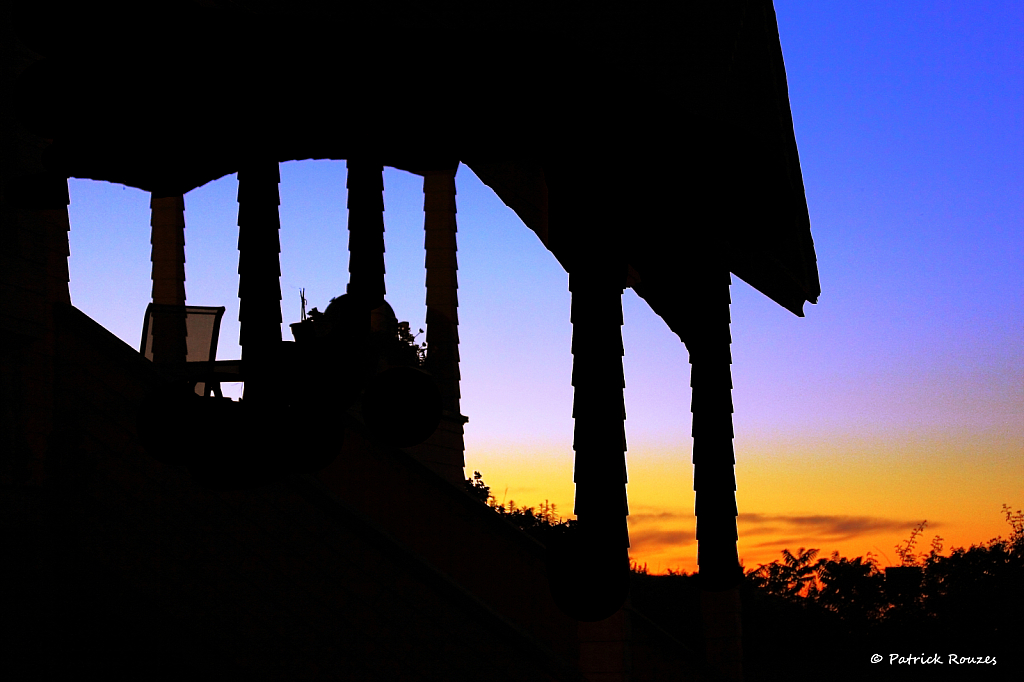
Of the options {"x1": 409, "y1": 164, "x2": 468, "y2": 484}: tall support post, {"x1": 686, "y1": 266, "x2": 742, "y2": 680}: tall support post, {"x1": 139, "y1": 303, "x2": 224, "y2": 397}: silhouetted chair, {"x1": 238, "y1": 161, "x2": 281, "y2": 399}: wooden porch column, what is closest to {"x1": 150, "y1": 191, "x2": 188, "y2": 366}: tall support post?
{"x1": 139, "y1": 303, "x2": 224, "y2": 397}: silhouetted chair

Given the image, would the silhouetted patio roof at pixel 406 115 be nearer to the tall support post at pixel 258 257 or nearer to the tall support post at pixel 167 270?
the tall support post at pixel 258 257

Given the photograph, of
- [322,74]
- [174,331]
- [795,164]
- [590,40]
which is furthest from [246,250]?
[174,331]

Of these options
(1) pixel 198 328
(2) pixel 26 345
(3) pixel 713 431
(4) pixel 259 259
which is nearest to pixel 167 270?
(1) pixel 198 328

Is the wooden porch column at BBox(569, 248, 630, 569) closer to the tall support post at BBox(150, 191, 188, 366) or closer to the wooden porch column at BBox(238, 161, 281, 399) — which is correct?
the wooden porch column at BBox(238, 161, 281, 399)

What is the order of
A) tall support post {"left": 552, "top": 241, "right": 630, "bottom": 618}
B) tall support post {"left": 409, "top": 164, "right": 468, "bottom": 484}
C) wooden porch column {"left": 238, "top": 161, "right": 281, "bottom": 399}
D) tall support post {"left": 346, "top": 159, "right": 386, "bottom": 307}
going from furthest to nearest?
tall support post {"left": 409, "top": 164, "right": 468, "bottom": 484} < tall support post {"left": 346, "top": 159, "right": 386, "bottom": 307} < wooden porch column {"left": 238, "top": 161, "right": 281, "bottom": 399} < tall support post {"left": 552, "top": 241, "right": 630, "bottom": 618}

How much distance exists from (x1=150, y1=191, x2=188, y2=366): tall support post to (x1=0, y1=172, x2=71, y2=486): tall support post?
154 inches

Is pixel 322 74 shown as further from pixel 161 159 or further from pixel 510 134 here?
pixel 161 159

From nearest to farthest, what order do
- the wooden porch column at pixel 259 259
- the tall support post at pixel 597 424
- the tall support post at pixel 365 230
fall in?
1. the tall support post at pixel 597 424
2. the wooden porch column at pixel 259 259
3. the tall support post at pixel 365 230

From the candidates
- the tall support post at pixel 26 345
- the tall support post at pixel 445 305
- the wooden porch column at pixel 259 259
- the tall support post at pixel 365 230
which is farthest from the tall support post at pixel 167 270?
the wooden porch column at pixel 259 259

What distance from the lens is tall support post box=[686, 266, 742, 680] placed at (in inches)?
68.9

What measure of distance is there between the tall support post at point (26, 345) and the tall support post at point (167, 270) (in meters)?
3.91

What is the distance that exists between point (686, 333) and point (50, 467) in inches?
250

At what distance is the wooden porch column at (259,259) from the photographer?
1.36m

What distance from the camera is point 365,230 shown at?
69.9 inches
